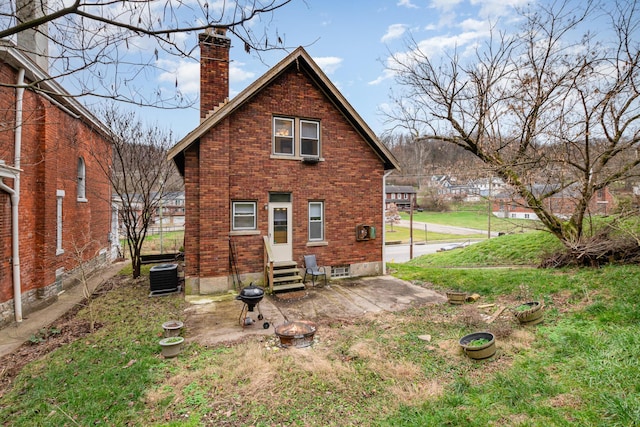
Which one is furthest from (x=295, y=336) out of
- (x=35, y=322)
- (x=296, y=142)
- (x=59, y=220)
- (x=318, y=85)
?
(x=59, y=220)

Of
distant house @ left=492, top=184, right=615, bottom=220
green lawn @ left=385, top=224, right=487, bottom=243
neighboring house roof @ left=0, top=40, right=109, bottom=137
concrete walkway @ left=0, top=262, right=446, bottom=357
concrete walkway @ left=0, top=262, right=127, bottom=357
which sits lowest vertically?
green lawn @ left=385, top=224, right=487, bottom=243

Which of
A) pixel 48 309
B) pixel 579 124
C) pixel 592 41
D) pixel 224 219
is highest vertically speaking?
pixel 592 41

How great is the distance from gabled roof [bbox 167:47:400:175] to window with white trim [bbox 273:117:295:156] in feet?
4.03

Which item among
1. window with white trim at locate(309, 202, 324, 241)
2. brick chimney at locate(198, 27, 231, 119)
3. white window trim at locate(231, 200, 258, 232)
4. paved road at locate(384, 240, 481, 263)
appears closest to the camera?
white window trim at locate(231, 200, 258, 232)

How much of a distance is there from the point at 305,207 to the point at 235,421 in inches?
305

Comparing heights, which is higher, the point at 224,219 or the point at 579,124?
the point at 579,124

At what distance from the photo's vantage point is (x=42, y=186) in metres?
8.97

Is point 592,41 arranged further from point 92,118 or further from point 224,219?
point 92,118

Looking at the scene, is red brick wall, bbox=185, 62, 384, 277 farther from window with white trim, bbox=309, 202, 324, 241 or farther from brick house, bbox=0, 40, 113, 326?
brick house, bbox=0, 40, 113, 326

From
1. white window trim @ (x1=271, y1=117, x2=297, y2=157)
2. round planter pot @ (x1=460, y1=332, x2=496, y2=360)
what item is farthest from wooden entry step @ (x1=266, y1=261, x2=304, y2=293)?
round planter pot @ (x1=460, y1=332, x2=496, y2=360)

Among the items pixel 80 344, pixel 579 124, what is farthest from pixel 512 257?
pixel 80 344

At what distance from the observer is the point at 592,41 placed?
9.54m

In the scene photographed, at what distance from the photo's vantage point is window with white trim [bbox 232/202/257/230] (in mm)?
10258

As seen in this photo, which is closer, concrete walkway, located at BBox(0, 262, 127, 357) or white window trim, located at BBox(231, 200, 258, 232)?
concrete walkway, located at BBox(0, 262, 127, 357)
